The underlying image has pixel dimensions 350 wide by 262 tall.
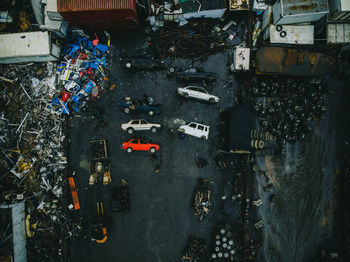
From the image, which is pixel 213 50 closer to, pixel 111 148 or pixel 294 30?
pixel 294 30

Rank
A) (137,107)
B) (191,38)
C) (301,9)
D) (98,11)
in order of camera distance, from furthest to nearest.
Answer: (191,38)
(137,107)
(301,9)
(98,11)

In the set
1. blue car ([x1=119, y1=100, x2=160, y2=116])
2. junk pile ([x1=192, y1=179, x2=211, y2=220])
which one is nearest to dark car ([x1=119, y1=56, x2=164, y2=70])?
blue car ([x1=119, y1=100, x2=160, y2=116])

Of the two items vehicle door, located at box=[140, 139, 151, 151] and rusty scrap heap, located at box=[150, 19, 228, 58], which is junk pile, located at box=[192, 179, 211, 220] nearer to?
vehicle door, located at box=[140, 139, 151, 151]

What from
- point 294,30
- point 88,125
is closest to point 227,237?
point 88,125

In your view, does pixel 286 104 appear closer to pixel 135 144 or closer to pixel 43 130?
pixel 135 144

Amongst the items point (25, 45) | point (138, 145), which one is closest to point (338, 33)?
point (138, 145)

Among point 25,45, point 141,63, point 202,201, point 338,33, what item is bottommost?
point 202,201
